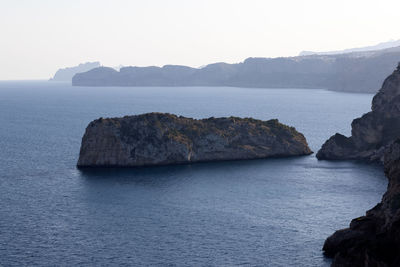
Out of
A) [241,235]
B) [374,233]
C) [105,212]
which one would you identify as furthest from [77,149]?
[374,233]

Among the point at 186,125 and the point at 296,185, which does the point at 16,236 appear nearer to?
the point at 296,185

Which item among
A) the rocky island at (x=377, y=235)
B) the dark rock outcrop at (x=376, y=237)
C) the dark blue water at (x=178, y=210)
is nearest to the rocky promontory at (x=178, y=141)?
the dark blue water at (x=178, y=210)

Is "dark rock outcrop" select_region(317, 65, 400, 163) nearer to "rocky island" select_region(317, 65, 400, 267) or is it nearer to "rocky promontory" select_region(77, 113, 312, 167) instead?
"rocky promontory" select_region(77, 113, 312, 167)

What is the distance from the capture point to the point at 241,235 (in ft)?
250

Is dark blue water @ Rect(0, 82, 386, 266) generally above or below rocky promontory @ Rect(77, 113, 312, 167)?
below

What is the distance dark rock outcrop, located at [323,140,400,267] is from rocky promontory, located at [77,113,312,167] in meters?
61.5

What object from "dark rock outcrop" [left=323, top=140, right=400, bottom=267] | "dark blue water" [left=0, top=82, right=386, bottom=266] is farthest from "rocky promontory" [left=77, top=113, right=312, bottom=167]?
"dark rock outcrop" [left=323, top=140, right=400, bottom=267]

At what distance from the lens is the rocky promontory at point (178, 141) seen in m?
125

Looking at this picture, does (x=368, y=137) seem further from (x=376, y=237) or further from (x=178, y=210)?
(x=376, y=237)

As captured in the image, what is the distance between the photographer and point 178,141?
129375mm

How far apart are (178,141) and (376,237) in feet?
238

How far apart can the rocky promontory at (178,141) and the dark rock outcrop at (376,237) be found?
2423 inches

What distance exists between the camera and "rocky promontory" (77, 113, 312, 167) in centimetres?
12531

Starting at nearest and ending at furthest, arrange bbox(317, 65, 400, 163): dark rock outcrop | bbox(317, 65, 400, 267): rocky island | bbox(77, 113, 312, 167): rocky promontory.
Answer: bbox(317, 65, 400, 267): rocky island, bbox(77, 113, 312, 167): rocky promontory, bbox(317, 65, 400, 163): dark rock outcrop
